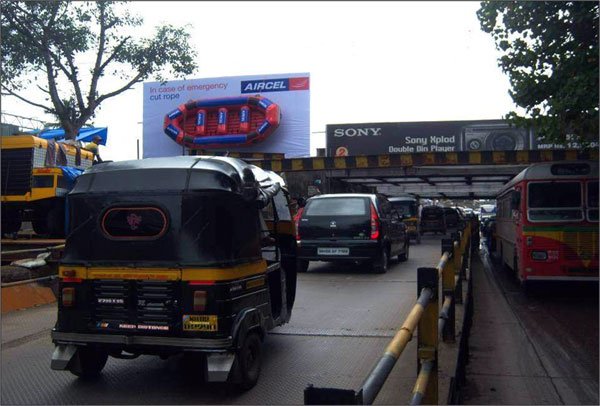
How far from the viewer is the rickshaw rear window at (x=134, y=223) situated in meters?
4.57

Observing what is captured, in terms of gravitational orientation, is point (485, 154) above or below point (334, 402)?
above

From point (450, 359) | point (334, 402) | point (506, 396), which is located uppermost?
point (334, 402)

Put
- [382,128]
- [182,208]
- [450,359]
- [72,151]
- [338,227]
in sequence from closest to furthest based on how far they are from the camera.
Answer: [182,208]
[450,359]
[338,227]
[72,151]
[382,128]

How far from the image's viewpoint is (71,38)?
12.9 meters

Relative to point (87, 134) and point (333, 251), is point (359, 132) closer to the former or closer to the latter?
point (87, 134)

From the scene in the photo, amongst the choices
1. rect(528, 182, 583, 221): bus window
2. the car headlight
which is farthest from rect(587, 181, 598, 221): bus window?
the car headlight

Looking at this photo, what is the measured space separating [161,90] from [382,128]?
13.1 m

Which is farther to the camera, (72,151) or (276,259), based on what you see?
(72,151)

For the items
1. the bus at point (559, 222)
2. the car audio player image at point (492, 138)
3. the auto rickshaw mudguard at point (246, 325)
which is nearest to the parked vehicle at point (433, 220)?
the car audio player image at point (492, 138)

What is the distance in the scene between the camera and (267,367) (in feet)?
17.8

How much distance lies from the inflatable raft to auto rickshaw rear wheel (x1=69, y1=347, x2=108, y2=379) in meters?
25.3

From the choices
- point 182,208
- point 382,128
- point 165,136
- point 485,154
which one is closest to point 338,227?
point 182,208

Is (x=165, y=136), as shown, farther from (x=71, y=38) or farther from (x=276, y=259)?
(x=276, y=259)

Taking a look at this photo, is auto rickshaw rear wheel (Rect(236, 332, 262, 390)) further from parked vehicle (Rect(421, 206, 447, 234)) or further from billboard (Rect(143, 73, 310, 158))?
parked vehicle (Rect(421, 206, 447, 234))
